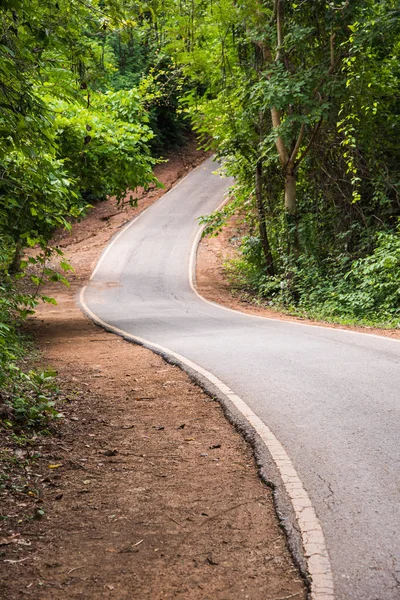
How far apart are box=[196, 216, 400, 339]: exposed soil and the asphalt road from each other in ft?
3.54

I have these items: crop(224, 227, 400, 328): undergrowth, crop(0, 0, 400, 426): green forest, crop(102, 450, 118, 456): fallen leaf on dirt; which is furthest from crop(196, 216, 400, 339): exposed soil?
crop(102, 450, 118, 456): fallen leaf on dirt

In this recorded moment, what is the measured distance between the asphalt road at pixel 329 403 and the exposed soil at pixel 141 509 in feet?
1.41

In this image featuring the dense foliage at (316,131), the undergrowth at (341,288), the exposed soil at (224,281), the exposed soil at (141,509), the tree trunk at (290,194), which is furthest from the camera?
the tree trunk at (290,194)

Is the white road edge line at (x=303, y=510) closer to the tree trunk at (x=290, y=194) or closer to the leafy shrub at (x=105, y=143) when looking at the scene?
the leafy shrub at (x=105, y=143)

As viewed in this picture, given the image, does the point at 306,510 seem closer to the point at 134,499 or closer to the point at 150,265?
the point at 134,499

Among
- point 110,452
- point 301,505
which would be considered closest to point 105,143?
point 110,452

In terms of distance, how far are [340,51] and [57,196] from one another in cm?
1280

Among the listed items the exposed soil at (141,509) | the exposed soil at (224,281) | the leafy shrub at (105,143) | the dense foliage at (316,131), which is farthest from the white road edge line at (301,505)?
the dense foliage at (316,131)

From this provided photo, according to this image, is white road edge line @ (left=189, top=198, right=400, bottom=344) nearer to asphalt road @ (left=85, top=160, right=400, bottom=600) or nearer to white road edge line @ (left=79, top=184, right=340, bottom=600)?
asphalt road @ (left=85, top=160, right=400, bottom=600)

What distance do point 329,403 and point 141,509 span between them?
3.19 metres

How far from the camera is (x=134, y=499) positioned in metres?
4.93

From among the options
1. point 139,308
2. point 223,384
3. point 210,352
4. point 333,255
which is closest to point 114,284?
point 139,308

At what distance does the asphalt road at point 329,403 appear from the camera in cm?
400

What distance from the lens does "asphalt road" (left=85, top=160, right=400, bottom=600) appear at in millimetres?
4000
